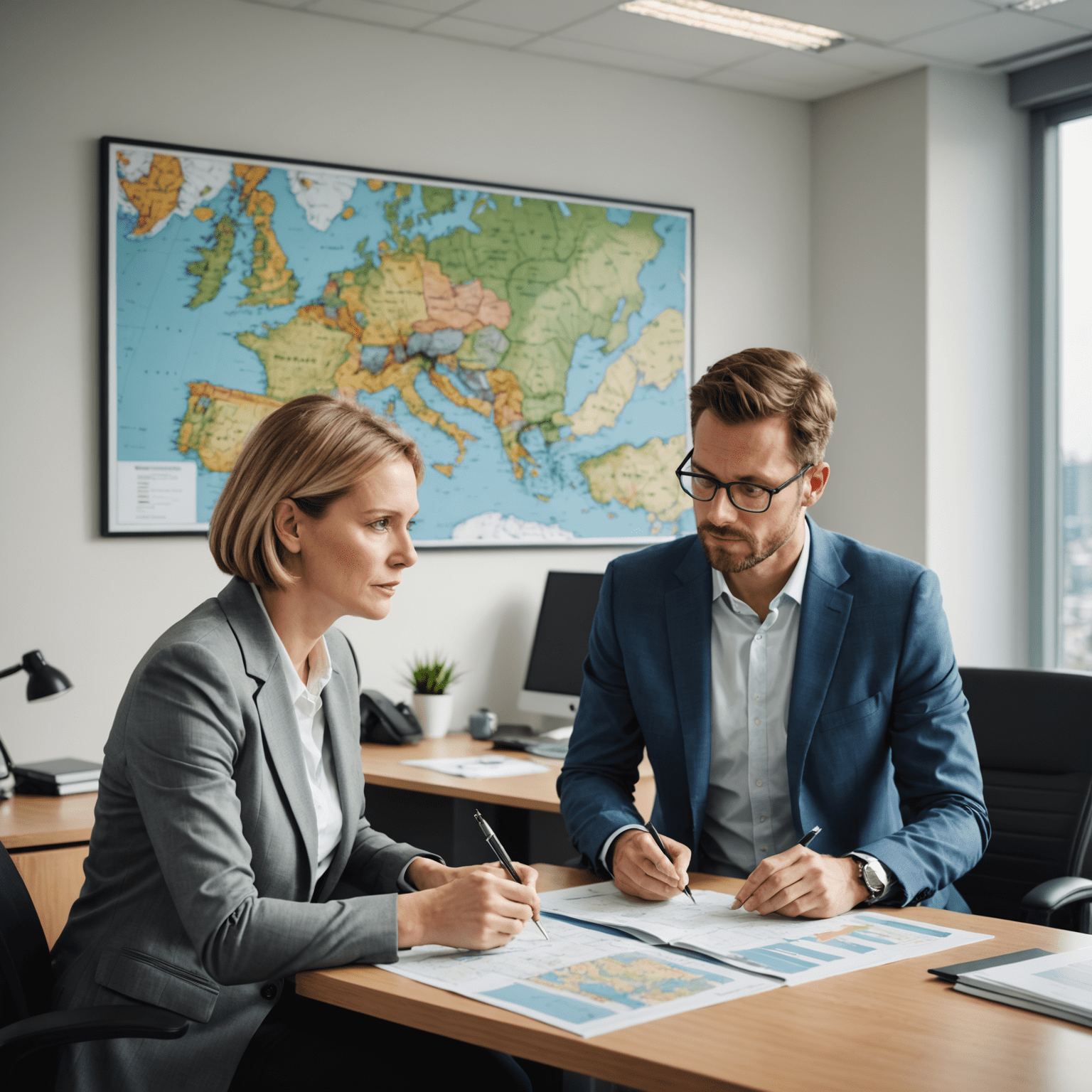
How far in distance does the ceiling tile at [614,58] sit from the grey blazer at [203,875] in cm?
278

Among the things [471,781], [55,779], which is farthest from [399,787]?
[55,779]

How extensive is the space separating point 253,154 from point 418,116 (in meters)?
0.55

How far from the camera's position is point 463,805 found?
3.17 m

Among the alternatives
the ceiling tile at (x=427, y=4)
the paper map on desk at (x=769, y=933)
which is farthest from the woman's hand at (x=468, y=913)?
the ceiling tile at (x=427, y=4)

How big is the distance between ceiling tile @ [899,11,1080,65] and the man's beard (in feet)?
8.21

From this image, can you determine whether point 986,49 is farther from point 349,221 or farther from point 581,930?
point 581,930

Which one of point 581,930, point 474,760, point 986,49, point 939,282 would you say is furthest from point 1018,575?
point 581,930

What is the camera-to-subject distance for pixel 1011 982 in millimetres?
1362

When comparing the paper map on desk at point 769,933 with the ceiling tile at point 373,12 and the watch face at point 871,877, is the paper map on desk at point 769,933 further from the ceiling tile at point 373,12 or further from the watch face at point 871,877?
the ceiling tile at point 373,12

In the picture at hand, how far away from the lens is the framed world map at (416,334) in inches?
132

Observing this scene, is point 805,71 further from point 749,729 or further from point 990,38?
point 749,729

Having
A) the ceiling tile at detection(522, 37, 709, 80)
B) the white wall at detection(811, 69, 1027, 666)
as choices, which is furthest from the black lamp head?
the white wall at detection(811, 69, 1027, 666)

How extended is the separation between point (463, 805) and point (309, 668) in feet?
4.66

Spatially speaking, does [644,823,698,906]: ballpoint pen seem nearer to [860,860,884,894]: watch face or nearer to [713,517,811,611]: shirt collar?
[860,860,884,894]: watch face
